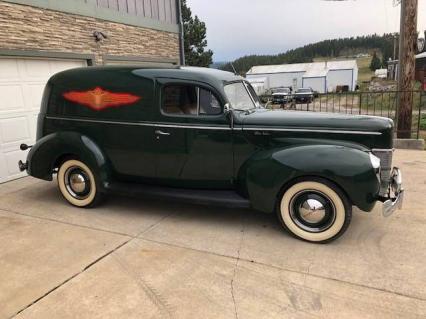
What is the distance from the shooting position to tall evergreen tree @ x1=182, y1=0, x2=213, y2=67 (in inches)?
1101

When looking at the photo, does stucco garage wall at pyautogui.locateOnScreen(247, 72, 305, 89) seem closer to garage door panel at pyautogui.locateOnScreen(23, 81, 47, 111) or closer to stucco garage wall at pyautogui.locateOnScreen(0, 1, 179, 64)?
stucco garage wall at pyautogui.locateOnScreen(0, 1, 179, 64)

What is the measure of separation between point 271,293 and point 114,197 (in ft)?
10.9

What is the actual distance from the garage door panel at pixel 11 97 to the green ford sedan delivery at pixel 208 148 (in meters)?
1.85

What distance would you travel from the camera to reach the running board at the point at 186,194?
4.30 metres

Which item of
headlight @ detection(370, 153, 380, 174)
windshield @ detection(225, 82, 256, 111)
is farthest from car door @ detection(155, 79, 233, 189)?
headlight @ detection(370, 153, 380, 174)

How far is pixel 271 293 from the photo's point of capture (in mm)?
3104

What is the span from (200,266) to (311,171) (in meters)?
1.52

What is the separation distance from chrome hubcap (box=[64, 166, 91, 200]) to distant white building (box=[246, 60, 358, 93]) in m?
49.9

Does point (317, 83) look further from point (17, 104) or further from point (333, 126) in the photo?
point (333, 126)

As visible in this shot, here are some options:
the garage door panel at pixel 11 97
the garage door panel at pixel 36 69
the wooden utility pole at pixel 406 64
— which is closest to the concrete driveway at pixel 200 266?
the garage door panel at pixel 11 97

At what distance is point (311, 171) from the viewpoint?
3.81 meters

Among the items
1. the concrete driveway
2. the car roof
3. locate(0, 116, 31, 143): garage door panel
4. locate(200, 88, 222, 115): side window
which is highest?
the car roof

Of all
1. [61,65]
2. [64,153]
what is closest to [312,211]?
[64,153]

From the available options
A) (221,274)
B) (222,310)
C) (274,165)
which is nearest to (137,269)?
(221,274)
